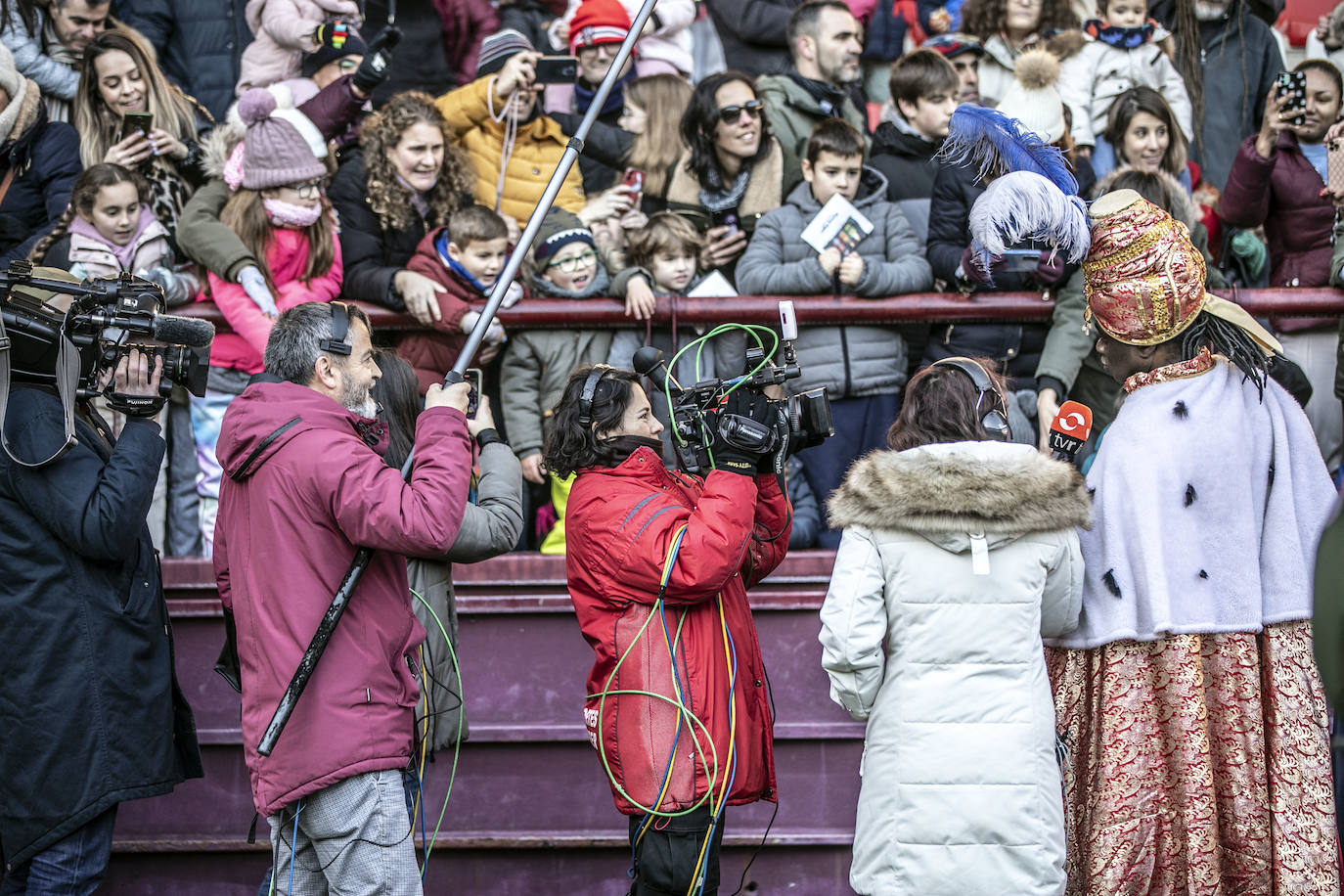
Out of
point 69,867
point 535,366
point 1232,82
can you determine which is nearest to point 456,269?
point 535,366

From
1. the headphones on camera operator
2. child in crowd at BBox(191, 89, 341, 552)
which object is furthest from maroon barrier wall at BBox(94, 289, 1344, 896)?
the headphones on camera operator

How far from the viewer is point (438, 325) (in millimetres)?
5246

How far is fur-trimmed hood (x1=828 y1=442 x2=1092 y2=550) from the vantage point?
3475 millimetres

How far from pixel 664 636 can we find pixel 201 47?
216 inches

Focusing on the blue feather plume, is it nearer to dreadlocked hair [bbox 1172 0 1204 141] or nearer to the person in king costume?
the person in king costume

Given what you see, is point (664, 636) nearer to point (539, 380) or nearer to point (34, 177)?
point (539, 380)

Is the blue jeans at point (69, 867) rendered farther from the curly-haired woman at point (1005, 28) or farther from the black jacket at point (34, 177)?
the curly-haired woman at point (1005, 28)

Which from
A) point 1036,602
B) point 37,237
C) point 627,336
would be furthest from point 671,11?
point 1036,602

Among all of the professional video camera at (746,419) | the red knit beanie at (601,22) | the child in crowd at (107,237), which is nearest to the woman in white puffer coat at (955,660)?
the professional video camera at (746,419)

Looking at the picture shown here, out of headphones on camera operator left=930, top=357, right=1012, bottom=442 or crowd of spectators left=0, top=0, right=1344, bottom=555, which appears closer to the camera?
headphones on camera operator left=930, top=357, right=1012, bottom=442

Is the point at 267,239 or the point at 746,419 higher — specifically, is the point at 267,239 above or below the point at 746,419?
above

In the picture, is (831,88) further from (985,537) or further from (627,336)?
(985,537)

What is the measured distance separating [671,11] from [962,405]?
4.30 m

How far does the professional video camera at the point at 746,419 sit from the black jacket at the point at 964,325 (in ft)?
5.72
